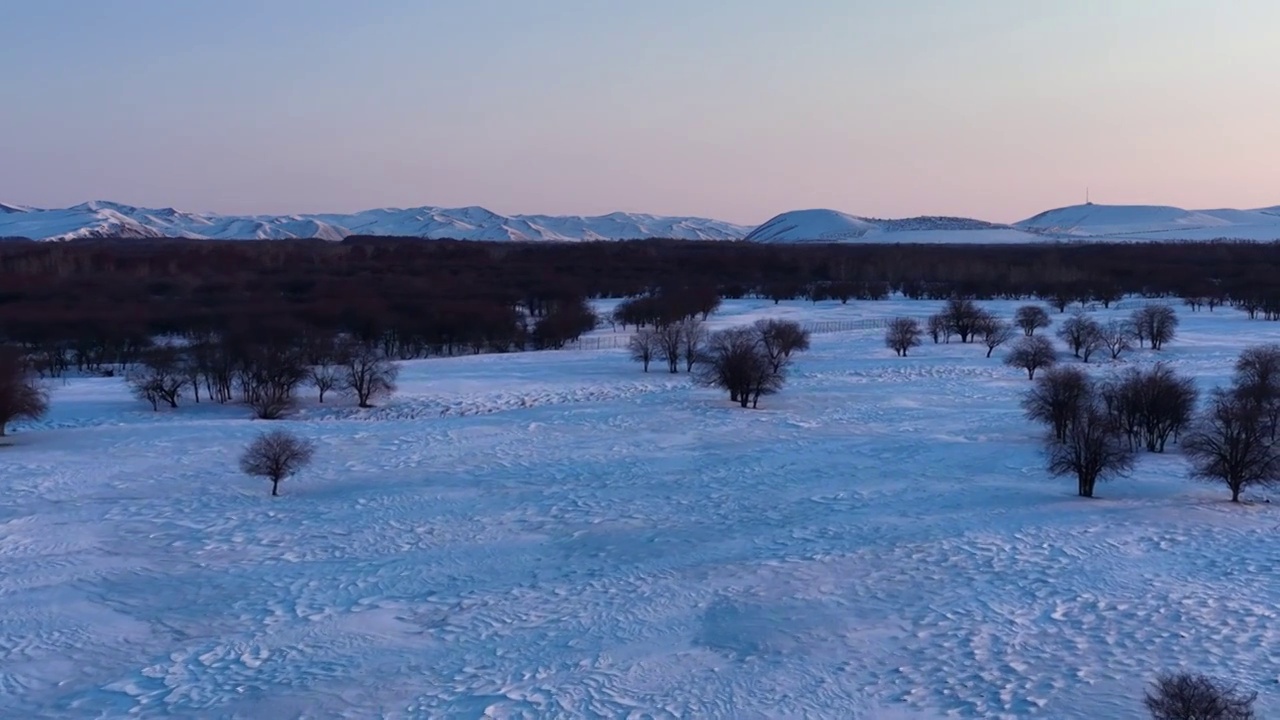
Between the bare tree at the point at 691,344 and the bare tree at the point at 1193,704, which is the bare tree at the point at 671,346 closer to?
the bare tree at the point at 691,344

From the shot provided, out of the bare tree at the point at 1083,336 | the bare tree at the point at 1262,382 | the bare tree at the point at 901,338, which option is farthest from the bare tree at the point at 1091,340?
the bare tree at the point at 1262,382

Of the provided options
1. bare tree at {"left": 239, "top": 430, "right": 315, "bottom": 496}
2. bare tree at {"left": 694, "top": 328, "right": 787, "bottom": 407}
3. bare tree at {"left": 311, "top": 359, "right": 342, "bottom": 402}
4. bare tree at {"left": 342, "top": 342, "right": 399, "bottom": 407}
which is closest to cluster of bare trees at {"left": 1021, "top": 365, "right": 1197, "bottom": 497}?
bare tree at {"left": 694, "top": 328, "right": 787, "bottom": 407}

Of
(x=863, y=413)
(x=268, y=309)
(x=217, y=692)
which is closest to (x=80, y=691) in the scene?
(x=217, y=692)

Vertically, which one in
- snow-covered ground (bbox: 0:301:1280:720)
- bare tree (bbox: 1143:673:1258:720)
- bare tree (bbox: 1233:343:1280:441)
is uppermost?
bare tree (bbox: 1233:343:1280:441)

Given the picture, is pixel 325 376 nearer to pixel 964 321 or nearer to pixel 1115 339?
pixel 964 321

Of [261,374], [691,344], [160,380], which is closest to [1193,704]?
[261,374]

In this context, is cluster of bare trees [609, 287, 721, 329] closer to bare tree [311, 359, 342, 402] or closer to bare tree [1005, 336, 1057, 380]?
bare tree [1005, 336, 1057, 380]

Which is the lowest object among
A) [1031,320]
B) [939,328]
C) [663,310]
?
[939,328]
